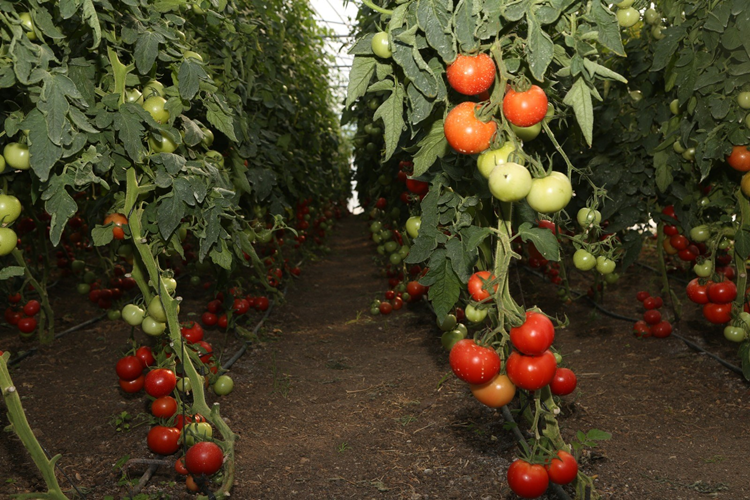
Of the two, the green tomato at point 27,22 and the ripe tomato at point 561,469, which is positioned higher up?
the green tomato at point 27,22

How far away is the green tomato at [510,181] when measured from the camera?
0.92 meters

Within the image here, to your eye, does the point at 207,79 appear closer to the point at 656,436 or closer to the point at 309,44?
the point at 656,436

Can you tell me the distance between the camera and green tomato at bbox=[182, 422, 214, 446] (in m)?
1.60

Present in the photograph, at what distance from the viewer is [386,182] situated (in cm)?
354

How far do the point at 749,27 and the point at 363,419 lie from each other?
1.96 metres

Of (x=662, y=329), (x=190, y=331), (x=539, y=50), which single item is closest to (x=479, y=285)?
(x=539, y=50)

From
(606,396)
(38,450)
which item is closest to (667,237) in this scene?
(606,396)

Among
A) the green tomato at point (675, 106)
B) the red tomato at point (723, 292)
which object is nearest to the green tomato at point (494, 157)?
the red tomato at point (723, 292)

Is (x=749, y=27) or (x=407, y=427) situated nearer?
(x=749, y=27)

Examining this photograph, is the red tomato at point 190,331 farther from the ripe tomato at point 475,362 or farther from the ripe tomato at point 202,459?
the ripe tomato at point 475,362

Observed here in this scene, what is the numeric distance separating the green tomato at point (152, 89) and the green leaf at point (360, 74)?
28.0 inches

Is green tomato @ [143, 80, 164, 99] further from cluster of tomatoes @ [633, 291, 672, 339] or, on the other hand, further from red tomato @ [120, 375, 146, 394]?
cluster of tomatoes @ [633, 291, 672, 339]

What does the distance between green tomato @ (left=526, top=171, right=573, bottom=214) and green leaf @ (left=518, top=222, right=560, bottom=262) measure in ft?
0.45

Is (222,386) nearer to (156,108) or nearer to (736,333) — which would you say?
(156,108)
